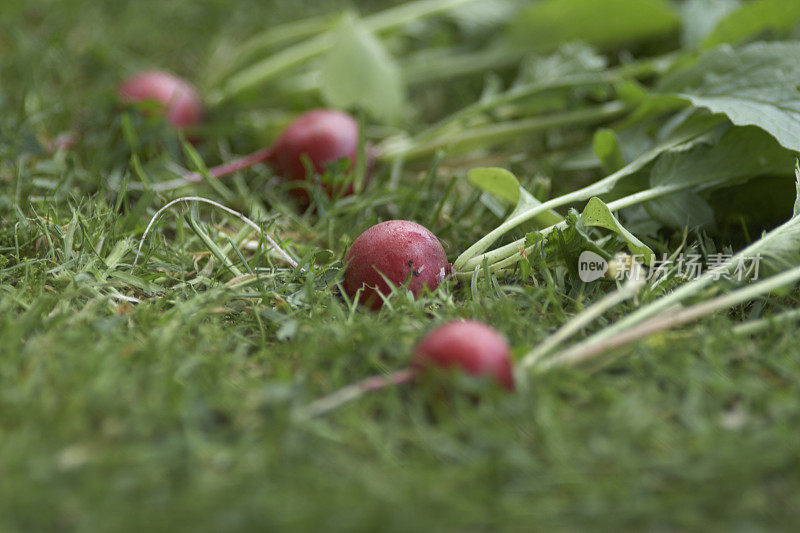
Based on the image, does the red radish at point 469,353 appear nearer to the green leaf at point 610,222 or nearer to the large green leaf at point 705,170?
the green leaf at point 610,222

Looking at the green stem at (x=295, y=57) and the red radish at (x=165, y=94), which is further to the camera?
the green stem at (x=295, y=57)

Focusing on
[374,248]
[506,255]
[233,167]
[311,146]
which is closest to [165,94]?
[233,167]

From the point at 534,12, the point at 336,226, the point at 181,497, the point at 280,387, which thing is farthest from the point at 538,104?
the point at 181,497

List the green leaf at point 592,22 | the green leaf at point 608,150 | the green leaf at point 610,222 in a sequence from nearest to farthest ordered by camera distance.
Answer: the green leaf at point 610,222, the green leaf at point 608,150, the green leaf at point 592,22

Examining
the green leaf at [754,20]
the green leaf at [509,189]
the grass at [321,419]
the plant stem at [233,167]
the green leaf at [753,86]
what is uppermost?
the green leaf at [754,20]

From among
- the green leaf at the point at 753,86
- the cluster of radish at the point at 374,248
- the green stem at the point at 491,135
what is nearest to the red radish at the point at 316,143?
the cluster of radish at the point at 374,248

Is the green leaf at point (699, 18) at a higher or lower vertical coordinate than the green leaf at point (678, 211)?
higher
